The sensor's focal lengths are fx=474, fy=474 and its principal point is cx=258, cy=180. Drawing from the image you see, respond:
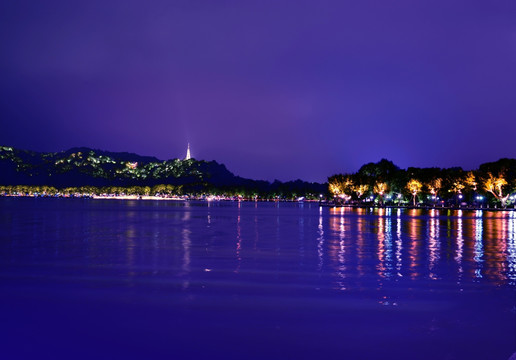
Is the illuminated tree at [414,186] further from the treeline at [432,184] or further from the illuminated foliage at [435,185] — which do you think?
the illuminated foliage at [435,185]

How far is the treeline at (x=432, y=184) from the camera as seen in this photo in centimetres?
9669

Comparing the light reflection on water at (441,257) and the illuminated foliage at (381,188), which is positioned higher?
the illuminated foliage at (381,188)

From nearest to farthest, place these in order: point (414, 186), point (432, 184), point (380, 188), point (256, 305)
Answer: point (256, 305)
point (432, 184)
point (414, 186)
point (380, 188)

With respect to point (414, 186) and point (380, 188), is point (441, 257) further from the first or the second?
point (380, 188)

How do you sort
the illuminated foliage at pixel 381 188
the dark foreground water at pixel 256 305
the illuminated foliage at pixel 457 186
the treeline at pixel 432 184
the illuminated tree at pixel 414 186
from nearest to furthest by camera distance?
the dark foreground water at pixel 256 305
the treeline at pixel 432 184
the illuminated foliage at pixel 457 186
the illuminated tree at pixel 414 186
the illuminated foliage at pixel 381 188

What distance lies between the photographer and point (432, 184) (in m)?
117

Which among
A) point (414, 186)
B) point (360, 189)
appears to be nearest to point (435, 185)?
point (414, 186)

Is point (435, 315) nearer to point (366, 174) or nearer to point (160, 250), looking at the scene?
point (160, 250)

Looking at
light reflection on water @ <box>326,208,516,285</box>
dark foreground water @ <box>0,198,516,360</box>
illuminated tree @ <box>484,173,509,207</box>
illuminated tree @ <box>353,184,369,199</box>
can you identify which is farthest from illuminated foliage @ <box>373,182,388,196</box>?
dark foreground water @ <box>0,198,516,360</box>

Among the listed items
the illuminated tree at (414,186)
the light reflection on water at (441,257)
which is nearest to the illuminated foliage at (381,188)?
the illuminated tree at (414,186)

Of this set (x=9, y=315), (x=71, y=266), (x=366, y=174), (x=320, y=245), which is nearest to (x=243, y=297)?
(x=9, y=315)

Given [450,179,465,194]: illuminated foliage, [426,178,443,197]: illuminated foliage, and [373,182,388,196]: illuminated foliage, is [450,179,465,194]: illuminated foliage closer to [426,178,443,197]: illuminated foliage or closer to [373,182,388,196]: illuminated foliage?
[426,178,443,197]: illuminated foliage

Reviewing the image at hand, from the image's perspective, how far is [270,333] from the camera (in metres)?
9.61

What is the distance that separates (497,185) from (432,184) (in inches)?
903
